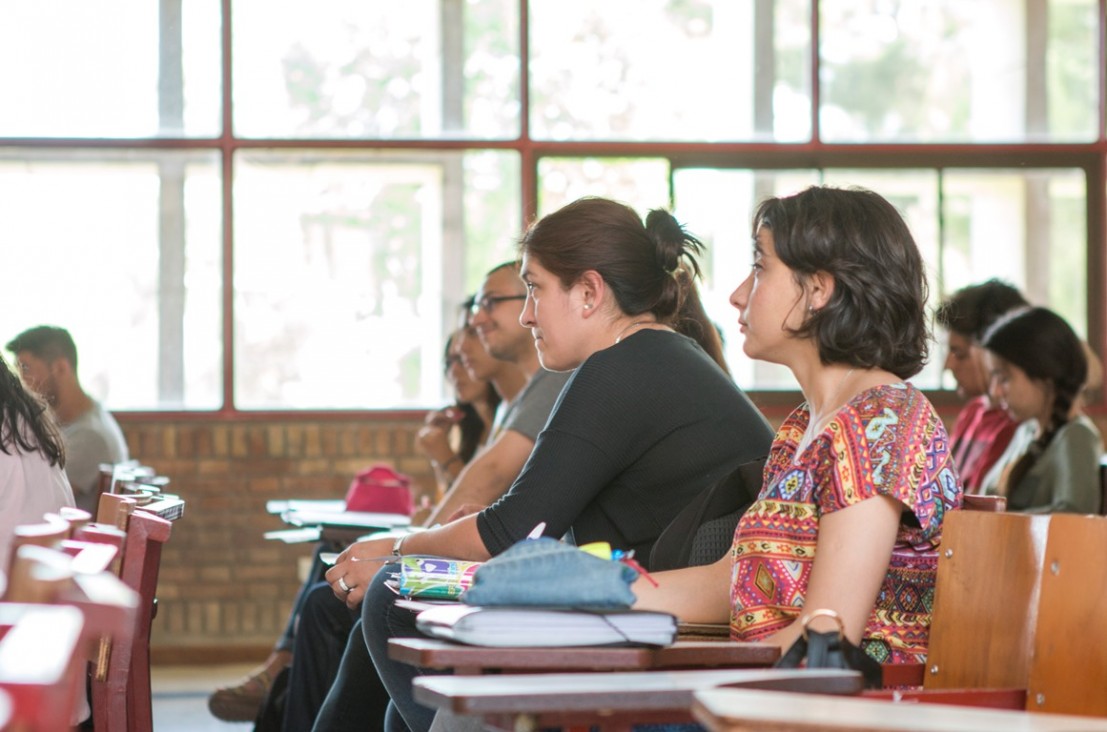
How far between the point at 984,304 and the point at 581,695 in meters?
4.38

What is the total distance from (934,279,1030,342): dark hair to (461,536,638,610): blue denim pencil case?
397 centimetres

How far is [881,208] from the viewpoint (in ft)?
7.18

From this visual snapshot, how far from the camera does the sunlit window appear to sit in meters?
6.60

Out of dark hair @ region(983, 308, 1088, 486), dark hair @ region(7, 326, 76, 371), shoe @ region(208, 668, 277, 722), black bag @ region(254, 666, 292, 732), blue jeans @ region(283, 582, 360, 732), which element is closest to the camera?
blue jeans @ region(283, 582, 360, 732)

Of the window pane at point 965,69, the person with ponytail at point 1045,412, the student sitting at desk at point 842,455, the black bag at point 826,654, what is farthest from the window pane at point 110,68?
the black bag at point 826,654

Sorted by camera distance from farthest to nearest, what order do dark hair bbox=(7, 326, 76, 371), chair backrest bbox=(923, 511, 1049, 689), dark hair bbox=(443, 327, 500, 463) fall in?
dark hair bbox=(7, 326, 76, 371) < dark hair bbox=(443, 327, 500, 463) < chair backrest bbox=(923, 511, 1049, 689)

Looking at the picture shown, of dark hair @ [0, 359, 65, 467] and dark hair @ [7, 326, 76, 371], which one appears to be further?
dark hair @ [7, 326, 76, 371]

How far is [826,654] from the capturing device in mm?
1799

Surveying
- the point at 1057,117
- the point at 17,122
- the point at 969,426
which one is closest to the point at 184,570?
the point at 17,122

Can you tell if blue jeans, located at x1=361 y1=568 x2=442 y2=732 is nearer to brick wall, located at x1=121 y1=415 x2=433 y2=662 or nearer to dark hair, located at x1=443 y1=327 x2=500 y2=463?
dark hair, located at x1=443 y1=327 x2=500 y2=463

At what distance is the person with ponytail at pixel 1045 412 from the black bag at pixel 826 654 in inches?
115

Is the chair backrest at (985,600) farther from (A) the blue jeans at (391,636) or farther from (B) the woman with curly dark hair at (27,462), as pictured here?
(B) the woman with curly dark hair at (27,462)

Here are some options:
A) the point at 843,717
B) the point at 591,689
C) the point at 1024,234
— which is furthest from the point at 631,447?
the point at 1024,234

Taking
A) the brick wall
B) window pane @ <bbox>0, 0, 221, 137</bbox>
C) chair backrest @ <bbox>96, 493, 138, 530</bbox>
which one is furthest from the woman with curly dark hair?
window pane @ <bbox>0, 0, 221, 137</bbox>
